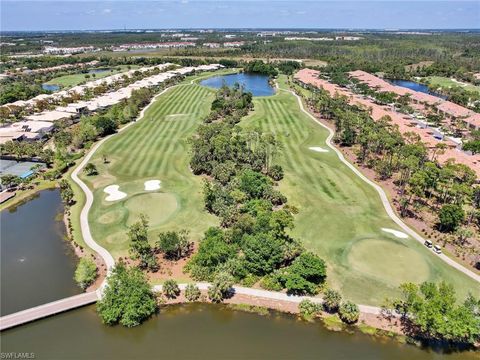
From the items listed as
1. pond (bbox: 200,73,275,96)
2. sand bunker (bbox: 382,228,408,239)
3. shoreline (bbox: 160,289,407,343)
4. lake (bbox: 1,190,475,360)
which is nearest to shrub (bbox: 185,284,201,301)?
shoreline (bbox: 160,289,407,343)

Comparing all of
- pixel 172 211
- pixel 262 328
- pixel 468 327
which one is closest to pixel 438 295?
pixel 468 327

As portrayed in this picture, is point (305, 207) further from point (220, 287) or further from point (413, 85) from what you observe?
point (413, 85)

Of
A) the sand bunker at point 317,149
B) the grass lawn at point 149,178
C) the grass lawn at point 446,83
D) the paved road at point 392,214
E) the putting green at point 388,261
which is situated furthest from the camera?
the grass lawn at point 446,83

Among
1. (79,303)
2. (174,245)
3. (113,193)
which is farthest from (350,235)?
(113,193)

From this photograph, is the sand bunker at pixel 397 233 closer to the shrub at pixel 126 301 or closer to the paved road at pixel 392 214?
the paved road at pixel 392 214

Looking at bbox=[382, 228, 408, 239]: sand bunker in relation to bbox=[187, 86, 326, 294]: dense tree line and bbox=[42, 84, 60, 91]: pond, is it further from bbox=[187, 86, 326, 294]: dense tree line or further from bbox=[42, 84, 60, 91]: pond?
bbox=[42, 84, 60, 91]: pond

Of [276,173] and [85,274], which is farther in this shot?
[276,173]

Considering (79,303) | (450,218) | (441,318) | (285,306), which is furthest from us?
(450,218)

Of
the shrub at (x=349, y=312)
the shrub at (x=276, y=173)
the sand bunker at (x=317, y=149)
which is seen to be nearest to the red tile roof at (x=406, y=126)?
the sand bunker at (x=317, y=149)
